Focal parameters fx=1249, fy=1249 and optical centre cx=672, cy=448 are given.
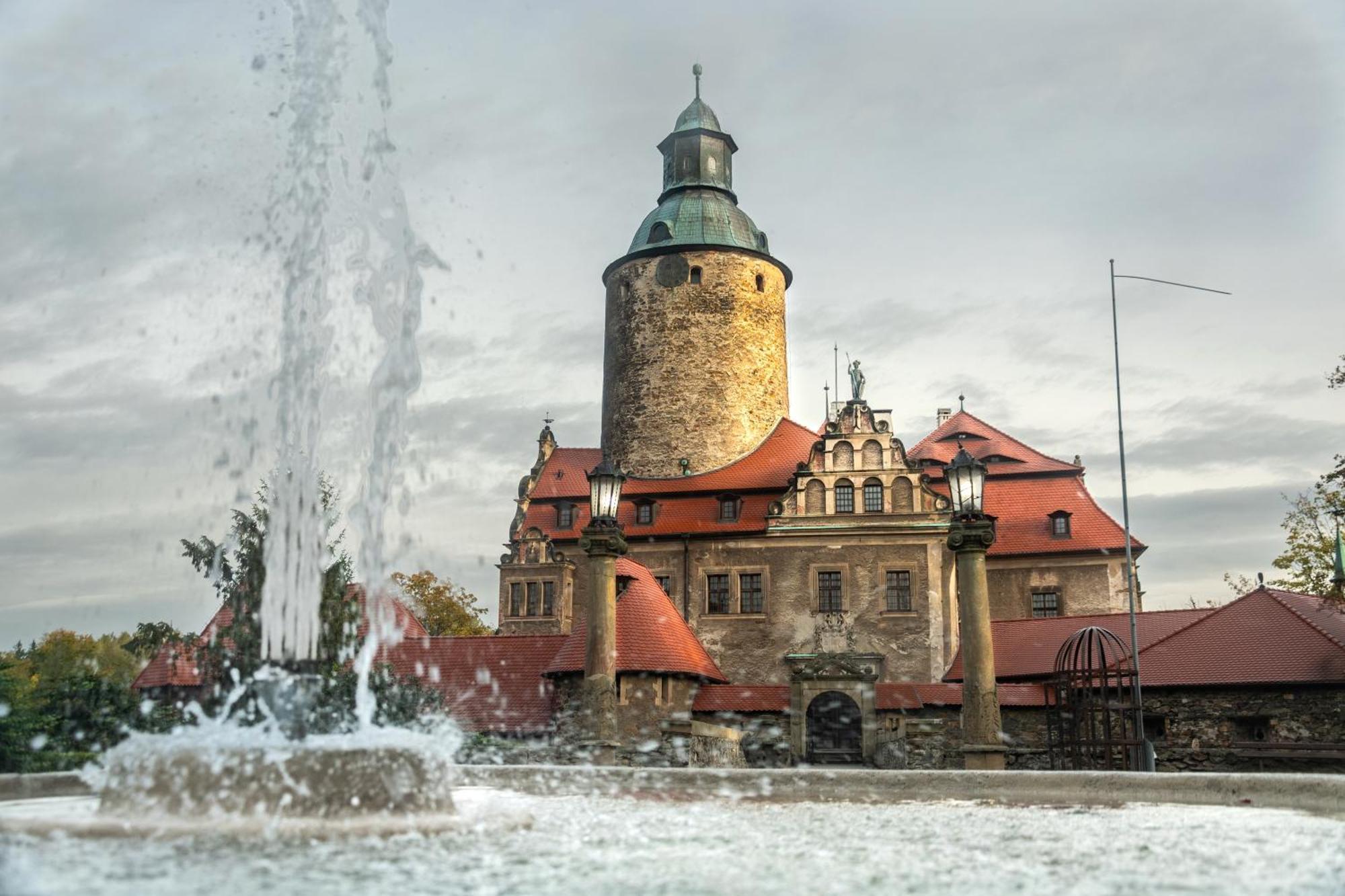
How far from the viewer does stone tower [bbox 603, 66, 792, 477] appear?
41219 millimetres

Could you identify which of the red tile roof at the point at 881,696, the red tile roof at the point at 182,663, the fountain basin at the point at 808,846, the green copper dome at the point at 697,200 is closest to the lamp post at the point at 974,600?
the fountain basin at the point at 808,846

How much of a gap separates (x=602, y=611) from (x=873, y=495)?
17385 mm

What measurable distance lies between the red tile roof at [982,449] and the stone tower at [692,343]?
5.65 meters

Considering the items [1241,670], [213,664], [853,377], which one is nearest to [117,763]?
[213,664]

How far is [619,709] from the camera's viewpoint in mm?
25500

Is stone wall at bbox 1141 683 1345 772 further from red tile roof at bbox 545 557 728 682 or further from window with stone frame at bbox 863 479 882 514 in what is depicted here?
window with stone frame at bbox 863 479 882 514

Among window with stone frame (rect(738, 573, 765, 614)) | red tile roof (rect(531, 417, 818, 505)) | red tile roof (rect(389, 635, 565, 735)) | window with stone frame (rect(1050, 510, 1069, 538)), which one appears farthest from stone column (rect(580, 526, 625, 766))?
window with stone frame (rect(1050, 510, 1069, 538))

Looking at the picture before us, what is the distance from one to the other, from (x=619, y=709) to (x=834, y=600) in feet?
33.8

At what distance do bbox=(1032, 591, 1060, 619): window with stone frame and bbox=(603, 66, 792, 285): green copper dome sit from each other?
49.8 ft

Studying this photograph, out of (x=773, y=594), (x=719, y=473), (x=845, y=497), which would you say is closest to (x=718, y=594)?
(x=773, y=594)

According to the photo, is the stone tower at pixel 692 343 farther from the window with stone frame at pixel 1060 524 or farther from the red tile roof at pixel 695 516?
the window with stone frame at pixel 1060 524

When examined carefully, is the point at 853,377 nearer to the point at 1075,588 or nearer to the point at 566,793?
the point at 1075,588

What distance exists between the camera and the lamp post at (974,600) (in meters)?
16.2

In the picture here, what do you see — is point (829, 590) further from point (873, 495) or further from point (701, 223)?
point (701, 223)
